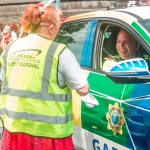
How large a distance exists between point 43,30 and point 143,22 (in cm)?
89

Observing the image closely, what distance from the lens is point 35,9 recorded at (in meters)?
3.23

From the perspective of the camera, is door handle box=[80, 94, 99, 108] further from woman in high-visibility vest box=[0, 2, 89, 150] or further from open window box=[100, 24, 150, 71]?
woman in high-visibility vest box=[0, 2, 89, 150]

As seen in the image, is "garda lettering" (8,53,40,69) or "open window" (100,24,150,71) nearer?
"garda lettering" (8,53,40,69)

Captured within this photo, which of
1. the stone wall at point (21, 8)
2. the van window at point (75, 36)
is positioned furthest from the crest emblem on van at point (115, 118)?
the stone wall at point (21, 8)

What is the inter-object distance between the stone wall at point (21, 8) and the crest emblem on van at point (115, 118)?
12.3 m

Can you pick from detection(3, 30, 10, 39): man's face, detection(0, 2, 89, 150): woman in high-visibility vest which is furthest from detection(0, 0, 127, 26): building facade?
detection(0, 2, 89, 150): woman in high-visibility vest

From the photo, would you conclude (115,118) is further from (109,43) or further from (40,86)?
(109,43)

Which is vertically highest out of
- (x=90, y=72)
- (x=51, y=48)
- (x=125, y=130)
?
(x=51, y=48)

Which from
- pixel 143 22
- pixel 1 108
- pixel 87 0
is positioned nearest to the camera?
pixel 1 108

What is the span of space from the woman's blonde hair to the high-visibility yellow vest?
7cm

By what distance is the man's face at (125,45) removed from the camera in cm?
383

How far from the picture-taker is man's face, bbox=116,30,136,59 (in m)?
3.83

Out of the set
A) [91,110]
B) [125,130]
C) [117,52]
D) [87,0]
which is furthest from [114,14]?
[87,0]

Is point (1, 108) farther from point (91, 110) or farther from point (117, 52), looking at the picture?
point (117, 52)
